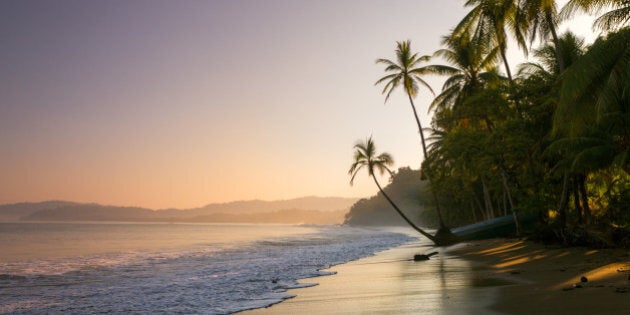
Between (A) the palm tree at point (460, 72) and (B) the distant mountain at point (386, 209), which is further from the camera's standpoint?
(B) the distant mountain at point (386, 209)

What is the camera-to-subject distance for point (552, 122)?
19.2 metres

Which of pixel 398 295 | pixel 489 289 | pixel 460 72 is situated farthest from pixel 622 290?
pixel 460 72

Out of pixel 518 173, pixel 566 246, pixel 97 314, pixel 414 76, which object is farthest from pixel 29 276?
pixel 414 76

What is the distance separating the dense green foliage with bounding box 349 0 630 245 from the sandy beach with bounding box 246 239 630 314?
3485 mm

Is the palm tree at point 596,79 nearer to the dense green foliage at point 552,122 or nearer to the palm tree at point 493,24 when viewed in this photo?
the dense green foliage at point 552,122

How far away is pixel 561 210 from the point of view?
1781cm

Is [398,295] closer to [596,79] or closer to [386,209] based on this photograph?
[596,79]

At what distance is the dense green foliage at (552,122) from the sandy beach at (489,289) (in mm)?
3485

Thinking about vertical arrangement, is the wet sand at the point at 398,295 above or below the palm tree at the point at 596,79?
below

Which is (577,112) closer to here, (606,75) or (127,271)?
(606,75)

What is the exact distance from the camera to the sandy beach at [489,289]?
708 cm

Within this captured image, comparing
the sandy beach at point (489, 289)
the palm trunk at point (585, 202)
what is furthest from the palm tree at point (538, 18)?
the sandy beach at point (489, 289)

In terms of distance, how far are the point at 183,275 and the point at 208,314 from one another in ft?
28.6

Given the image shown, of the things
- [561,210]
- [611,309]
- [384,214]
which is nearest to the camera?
[611,309]
